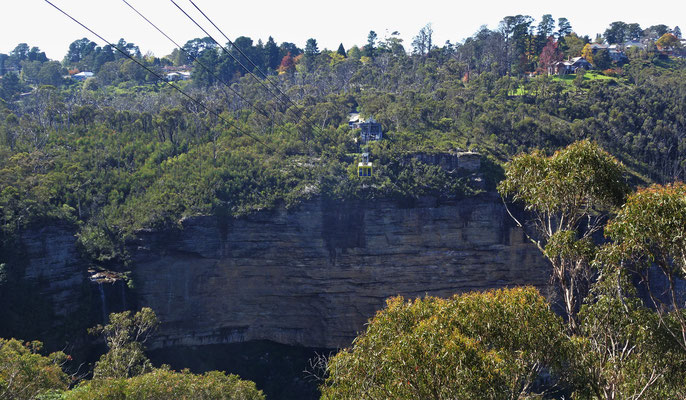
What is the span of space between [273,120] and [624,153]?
20.7 metres

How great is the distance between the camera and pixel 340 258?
2594 centimetres

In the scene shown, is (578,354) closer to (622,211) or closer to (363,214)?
(622,211)

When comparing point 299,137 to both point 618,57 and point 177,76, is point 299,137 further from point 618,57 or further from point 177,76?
point 618,57

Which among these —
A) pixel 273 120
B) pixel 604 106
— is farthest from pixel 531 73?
pixel 273 120

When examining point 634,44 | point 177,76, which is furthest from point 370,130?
point 634,44

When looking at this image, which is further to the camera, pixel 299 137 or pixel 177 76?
→ pixel 177 76

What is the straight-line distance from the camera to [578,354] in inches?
341

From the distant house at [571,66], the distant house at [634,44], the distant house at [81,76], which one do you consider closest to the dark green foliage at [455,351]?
the distant house at [571,66]

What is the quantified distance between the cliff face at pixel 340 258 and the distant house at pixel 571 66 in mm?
27202

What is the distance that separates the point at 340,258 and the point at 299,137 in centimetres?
877

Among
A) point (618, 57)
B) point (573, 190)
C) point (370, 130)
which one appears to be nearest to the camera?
point (573, 190)

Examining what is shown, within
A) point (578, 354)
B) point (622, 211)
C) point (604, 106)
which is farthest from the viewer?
point (604, 106)

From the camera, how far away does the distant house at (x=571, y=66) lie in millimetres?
47438

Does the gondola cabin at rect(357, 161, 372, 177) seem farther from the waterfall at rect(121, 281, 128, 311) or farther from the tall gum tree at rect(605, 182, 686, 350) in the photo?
the tall gum tree at rect(605, 182, 686, 350)
